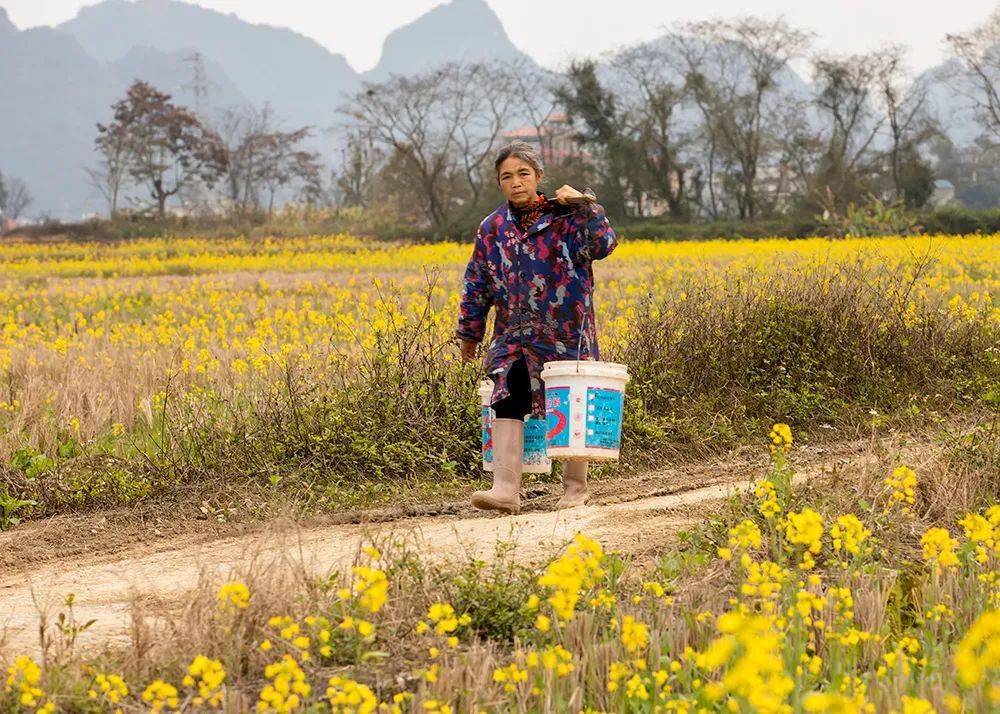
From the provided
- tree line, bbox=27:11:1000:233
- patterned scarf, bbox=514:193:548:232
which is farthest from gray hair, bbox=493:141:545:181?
tree line, bbox=27:11:1000:233

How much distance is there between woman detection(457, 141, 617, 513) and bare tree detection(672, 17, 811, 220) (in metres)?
35.9

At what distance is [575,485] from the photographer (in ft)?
19.0

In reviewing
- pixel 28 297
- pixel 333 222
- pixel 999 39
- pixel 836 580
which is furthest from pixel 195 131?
pixel 836 580

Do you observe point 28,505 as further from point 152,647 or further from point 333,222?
point 333,222

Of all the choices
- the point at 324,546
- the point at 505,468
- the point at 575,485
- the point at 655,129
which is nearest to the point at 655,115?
the point at 655,129

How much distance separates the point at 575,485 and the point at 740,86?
46424 millimetres

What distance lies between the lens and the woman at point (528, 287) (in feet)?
17.6

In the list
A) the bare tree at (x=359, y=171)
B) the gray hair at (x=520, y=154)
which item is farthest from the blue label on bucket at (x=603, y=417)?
the bare tree at (x=359, y=171)

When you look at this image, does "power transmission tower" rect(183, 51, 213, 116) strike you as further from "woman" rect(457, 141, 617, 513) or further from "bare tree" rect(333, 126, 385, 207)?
"woman" rect(457, 141, 617, 513)

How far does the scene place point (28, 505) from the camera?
235 inches

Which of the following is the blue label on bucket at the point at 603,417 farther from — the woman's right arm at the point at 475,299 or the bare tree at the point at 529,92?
the bare tree at the point at 529,92

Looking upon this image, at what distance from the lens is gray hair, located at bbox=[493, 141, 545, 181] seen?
211 inches

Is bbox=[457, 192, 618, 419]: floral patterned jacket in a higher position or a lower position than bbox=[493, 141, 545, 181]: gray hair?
lower

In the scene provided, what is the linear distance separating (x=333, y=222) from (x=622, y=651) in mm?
38144
